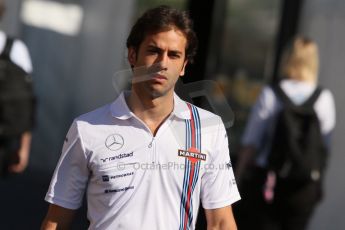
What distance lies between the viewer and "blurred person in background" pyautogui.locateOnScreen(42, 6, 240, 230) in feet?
12.9

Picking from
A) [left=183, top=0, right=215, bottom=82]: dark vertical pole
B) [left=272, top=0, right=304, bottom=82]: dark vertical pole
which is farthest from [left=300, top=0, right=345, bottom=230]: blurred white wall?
[left=183, top=0, right=215, bottom=82]: dark vertical pole

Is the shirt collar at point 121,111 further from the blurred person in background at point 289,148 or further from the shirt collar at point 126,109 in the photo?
the blurred person in background at point 289,148

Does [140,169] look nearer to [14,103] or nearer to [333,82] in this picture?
[14,103]

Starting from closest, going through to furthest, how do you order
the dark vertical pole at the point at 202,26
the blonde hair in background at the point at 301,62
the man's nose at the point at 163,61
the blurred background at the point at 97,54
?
1. the man's nose at the point at 163,61
2. the blonde hair in background at the point at 301,62
3. the blurred background at the point at 97,54
4. the dark vertical pole at the point at 202,26

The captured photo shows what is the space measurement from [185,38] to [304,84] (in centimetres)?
312

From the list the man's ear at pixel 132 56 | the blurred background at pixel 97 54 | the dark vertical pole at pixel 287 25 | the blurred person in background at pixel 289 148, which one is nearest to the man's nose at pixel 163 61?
the man's ear at pixel 132 56

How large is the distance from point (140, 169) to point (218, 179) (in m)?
0.32

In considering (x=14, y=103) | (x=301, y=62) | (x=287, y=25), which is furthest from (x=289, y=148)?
(x=287, y=25)

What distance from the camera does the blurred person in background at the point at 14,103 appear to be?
701 cm

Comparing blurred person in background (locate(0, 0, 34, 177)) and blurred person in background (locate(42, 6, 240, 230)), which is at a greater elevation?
blurred person in background (locate(42, 6, 240, 230))

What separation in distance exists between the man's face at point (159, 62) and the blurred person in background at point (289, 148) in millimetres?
2966

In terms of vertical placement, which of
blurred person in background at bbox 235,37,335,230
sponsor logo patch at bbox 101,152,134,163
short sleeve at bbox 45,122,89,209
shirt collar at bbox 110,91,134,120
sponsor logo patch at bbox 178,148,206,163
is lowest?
blurred person in background at bbox 235,37,335,230

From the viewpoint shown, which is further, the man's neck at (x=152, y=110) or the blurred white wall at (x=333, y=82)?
the blurred white wall at (x=333, y=82)

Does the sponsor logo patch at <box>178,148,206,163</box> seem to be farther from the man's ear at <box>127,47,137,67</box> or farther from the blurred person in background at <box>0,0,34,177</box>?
the blurred person in background at <box>0,0,34,177</box>
